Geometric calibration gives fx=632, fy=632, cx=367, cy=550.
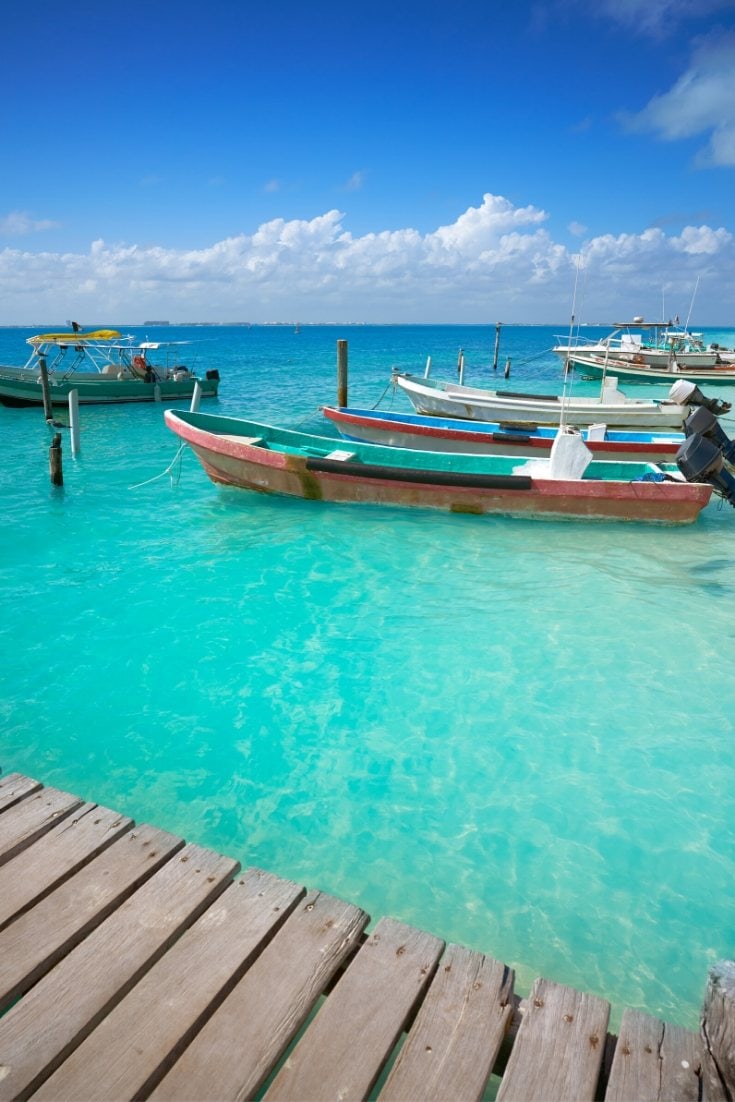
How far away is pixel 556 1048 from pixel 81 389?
2901 centimetres

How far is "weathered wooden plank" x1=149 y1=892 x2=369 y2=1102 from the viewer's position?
6.98ft

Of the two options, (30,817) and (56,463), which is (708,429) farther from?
(56,463)

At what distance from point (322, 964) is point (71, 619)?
699cm

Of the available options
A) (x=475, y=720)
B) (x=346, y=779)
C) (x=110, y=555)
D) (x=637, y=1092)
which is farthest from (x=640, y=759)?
(x=110, y=555)

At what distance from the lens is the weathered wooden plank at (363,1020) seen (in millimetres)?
2133

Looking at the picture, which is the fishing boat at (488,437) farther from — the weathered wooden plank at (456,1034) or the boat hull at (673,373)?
the boat hull at (673,373)

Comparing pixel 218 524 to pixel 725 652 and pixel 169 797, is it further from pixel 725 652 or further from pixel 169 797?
pixel 725 652

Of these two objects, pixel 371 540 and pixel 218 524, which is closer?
pixel 371 540

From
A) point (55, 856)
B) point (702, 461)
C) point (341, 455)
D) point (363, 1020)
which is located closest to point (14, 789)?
point (55, 856)

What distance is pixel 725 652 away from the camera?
300 inches

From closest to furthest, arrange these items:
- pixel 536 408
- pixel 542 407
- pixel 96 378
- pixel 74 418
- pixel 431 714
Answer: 1. pixel 431 714
2. pixel 74 418
3. pixel 536 408
4. pixel 542 407
5. pixel 96 378

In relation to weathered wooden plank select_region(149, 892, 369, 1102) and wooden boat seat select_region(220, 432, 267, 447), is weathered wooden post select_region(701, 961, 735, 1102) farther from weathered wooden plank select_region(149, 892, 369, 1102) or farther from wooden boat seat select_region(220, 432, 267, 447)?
wooden boat seat select_region(220, 432, 267, 447)

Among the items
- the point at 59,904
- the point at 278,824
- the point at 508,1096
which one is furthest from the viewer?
the point at 278,824

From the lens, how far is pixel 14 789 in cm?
356
